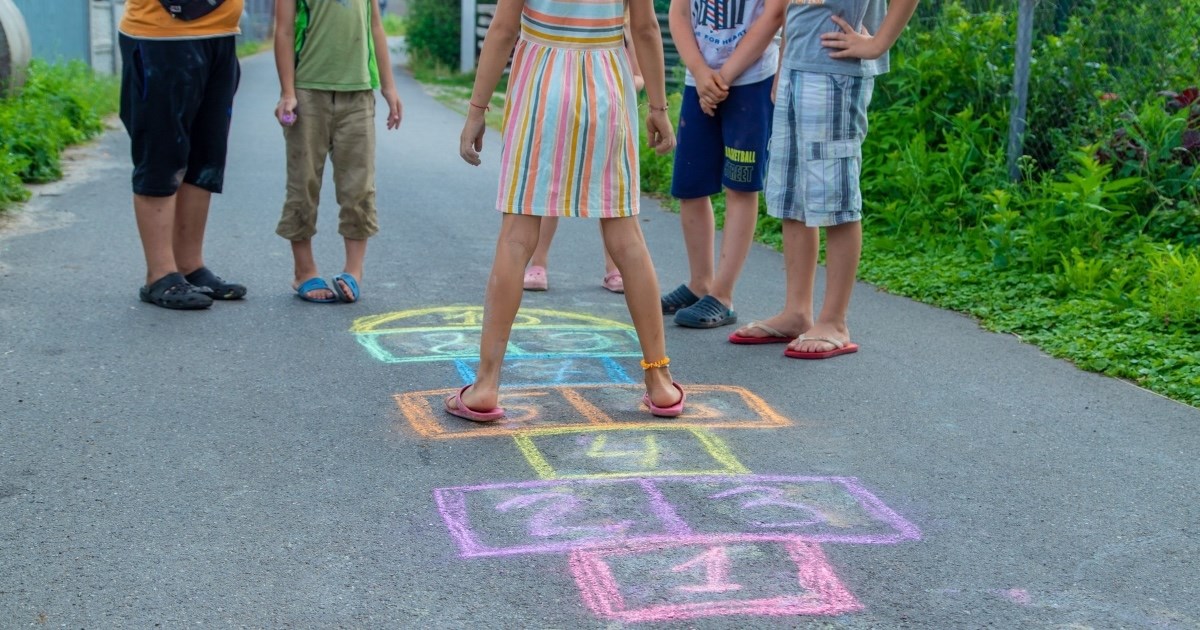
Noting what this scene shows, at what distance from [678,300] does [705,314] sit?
30 cm

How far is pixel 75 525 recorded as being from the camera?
300 cm

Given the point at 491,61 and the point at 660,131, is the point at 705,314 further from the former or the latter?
the point at 491,61

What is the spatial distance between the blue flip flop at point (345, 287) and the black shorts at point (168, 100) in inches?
31.4

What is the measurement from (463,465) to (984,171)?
4.53m

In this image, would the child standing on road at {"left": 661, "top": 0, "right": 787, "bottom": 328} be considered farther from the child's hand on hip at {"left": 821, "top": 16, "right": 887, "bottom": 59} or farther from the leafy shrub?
the leafy shrub

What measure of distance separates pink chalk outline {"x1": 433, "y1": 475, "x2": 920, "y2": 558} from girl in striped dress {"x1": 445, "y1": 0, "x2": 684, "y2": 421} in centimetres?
63

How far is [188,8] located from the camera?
5.10m

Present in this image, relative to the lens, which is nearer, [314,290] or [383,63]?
[314,290]

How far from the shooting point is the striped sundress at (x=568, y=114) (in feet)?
12.4

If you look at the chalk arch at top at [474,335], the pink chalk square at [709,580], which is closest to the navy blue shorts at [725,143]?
the chalk arch at top at [474,335]

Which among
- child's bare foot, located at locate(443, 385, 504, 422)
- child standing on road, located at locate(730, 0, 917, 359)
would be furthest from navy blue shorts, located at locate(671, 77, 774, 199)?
child's bare foot, located at locate(443, 385, 504, 422)

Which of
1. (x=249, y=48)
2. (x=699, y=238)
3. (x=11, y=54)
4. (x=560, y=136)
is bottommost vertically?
(x=249, y=48)

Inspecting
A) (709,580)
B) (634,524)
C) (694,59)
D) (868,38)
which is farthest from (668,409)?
(694,59)

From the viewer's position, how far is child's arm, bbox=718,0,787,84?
496 cm
